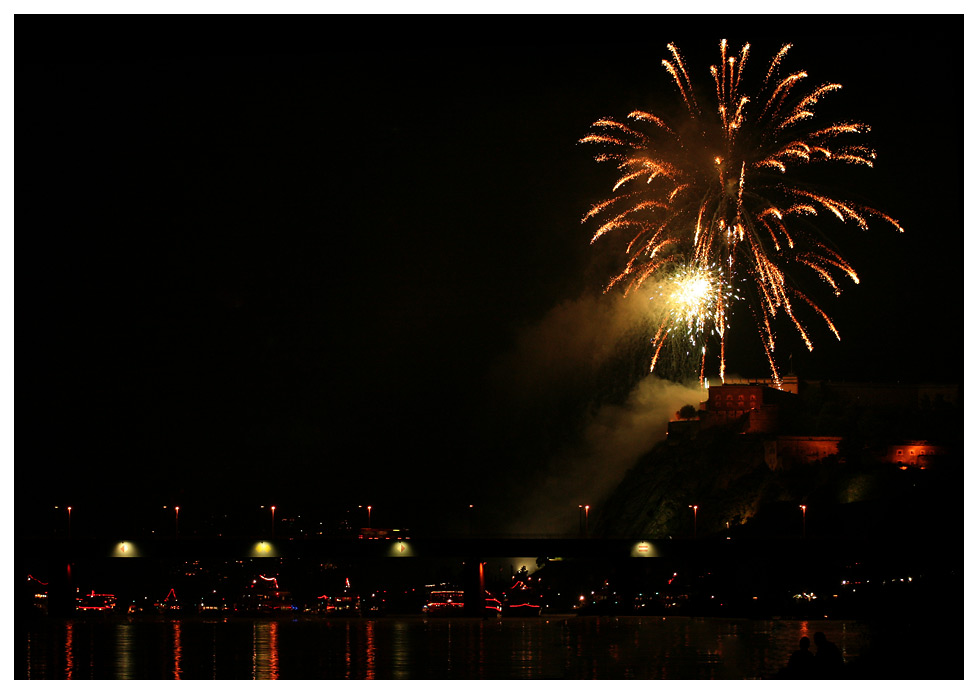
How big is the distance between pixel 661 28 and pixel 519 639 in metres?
26.6

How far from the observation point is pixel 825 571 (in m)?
102

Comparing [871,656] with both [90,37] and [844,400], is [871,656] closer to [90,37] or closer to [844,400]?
[90,37]

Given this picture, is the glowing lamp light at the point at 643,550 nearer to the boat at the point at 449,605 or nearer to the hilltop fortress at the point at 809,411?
the boat at the point at 449,605

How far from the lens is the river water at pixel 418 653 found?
87.4ft

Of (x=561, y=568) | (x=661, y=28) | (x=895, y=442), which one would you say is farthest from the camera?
(x=561, y=568)

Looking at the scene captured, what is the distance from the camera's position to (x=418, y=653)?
3347cm

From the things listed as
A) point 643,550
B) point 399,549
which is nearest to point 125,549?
point 399,549

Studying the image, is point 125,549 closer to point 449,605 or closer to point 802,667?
point 449,605

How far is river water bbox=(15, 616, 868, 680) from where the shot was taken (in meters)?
26.6

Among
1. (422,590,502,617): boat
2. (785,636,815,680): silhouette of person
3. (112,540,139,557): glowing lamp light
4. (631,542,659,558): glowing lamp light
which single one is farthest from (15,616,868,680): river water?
(422,590,502,617): boat

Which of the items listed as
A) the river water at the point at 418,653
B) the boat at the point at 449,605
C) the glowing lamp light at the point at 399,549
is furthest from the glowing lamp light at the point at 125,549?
the river water at the point at 418,653

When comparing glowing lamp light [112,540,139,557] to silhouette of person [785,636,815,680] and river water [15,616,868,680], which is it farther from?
silhouette of person [785,636,815,680]

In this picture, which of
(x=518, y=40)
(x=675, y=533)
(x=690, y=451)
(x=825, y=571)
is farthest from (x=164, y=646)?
(x=690, y=451)

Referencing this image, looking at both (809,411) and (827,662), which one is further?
(809,411)
